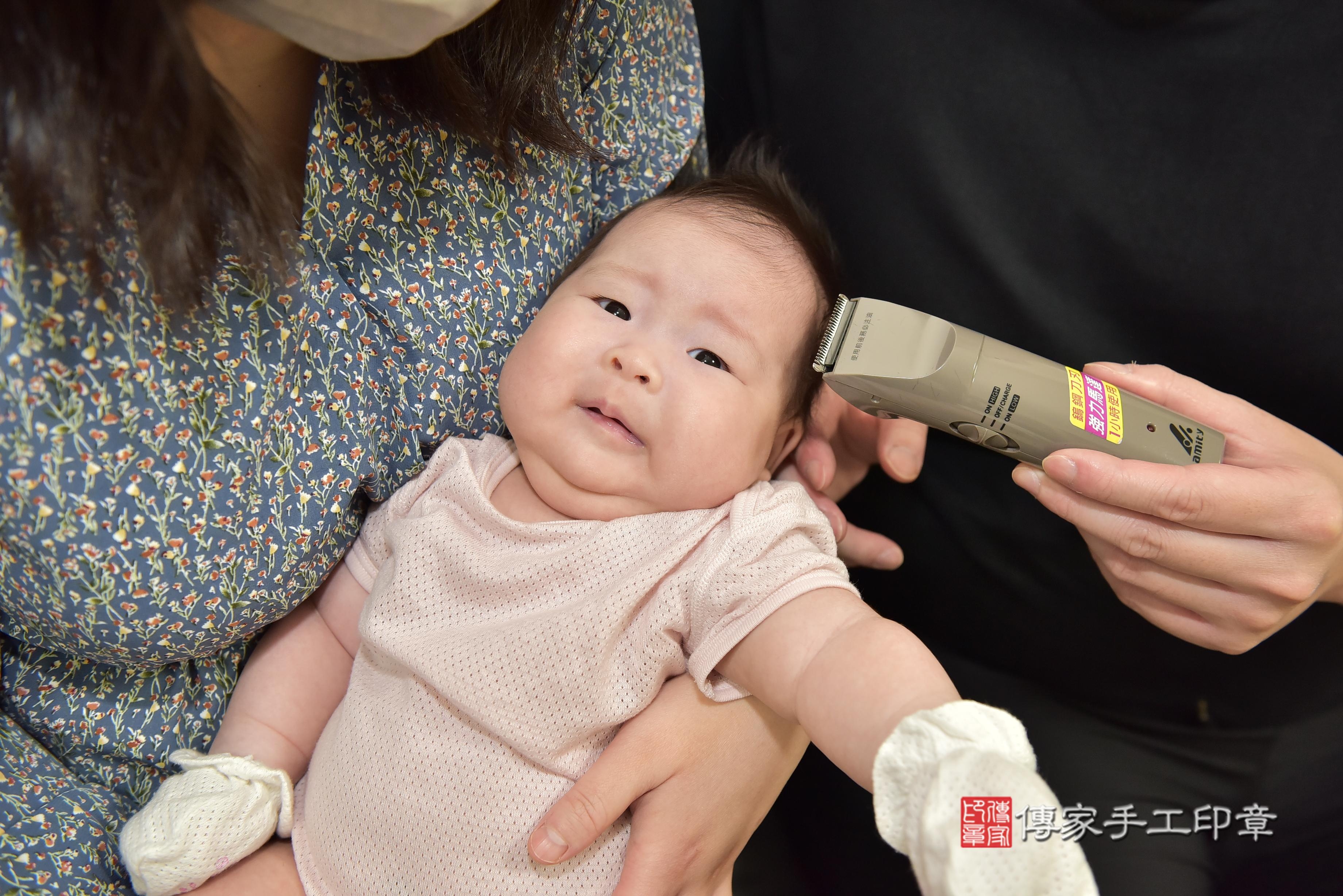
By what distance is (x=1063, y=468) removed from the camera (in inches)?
33.4

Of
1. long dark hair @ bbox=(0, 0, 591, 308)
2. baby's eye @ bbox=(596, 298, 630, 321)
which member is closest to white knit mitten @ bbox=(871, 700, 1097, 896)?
baby's eye @ bbox=(596, 298, 630, 321)

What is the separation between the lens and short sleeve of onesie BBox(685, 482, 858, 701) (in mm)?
850

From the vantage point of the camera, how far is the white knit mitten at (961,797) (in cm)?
60

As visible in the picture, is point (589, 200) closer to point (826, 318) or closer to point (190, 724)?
point (826, 318)

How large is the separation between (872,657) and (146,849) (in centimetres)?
70

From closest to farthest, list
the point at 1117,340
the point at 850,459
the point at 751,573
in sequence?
1. the point at 751,573
2. the point at 1117,340
3. the point at 850,459

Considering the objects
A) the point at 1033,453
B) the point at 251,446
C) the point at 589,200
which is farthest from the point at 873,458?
the point at 251,446

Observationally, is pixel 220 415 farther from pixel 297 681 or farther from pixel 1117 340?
pixel 1117 340

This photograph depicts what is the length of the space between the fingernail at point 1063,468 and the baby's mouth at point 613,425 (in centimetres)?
42

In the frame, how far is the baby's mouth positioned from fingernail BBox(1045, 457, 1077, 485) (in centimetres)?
42

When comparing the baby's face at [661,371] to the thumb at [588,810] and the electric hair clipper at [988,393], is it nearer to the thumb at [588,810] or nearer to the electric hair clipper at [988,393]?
the electric hair clipper at [988,393]

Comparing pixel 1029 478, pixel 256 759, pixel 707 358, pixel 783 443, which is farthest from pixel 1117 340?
pixel 256 759

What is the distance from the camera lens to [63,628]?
0.81 m

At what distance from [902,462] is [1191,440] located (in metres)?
0.34
